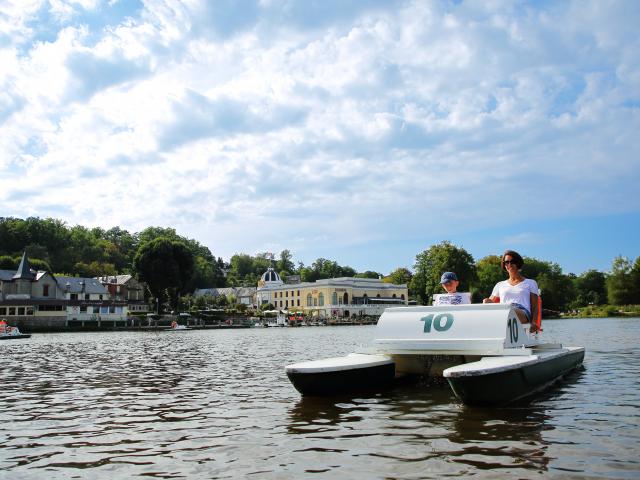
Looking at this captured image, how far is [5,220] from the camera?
138875 mm

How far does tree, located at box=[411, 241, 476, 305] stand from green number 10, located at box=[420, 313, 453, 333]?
306ft

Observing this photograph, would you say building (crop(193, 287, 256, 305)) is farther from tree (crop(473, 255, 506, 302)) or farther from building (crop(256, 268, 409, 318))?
tree (crop(473, 255, 506, 302))

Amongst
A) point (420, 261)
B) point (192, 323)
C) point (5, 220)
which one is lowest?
point (192, 323)

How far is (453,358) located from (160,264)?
273 feet

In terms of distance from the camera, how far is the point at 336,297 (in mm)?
150125

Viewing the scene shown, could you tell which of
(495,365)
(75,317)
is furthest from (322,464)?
(75,317)

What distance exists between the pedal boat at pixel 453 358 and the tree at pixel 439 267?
92420 mm

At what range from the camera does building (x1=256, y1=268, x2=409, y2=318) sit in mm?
149500

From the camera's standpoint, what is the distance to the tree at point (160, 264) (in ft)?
300

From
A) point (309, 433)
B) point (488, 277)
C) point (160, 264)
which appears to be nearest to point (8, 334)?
point (160, 264)

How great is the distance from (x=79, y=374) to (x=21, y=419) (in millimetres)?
8536

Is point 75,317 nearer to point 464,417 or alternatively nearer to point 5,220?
point 5,220

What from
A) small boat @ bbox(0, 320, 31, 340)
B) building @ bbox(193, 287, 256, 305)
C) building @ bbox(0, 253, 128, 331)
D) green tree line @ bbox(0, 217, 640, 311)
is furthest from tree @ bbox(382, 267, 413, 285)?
small boat @ bbox(0, 320, 31, 340)

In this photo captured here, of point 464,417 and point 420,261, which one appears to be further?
point 420,261
